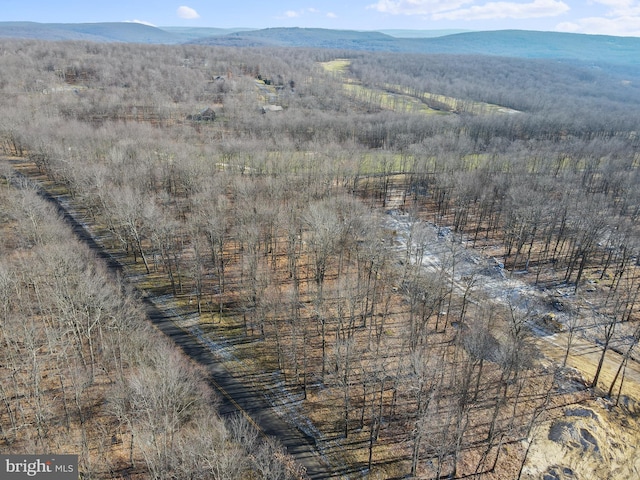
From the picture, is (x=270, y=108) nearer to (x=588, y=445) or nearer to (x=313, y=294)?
(x=313, y=294)

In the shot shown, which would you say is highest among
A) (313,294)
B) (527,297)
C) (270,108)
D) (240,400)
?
(270,108)

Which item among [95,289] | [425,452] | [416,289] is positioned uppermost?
[95,289]

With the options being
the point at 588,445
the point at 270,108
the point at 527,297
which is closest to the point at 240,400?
the point at 588,445

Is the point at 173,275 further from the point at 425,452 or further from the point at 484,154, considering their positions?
the point at 484,154

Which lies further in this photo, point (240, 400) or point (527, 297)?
point (527, 297)

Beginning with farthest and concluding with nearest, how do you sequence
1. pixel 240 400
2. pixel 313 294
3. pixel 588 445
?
1. pixel 313 294
2. pixel 240 400
3. pixel 588 445

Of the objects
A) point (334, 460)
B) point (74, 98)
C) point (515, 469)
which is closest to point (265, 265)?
point (334, 460)

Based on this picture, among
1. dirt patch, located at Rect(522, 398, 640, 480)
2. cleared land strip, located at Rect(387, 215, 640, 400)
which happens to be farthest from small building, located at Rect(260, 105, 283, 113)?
dirt patch, located at Rect(522, 398, 640, 480)
